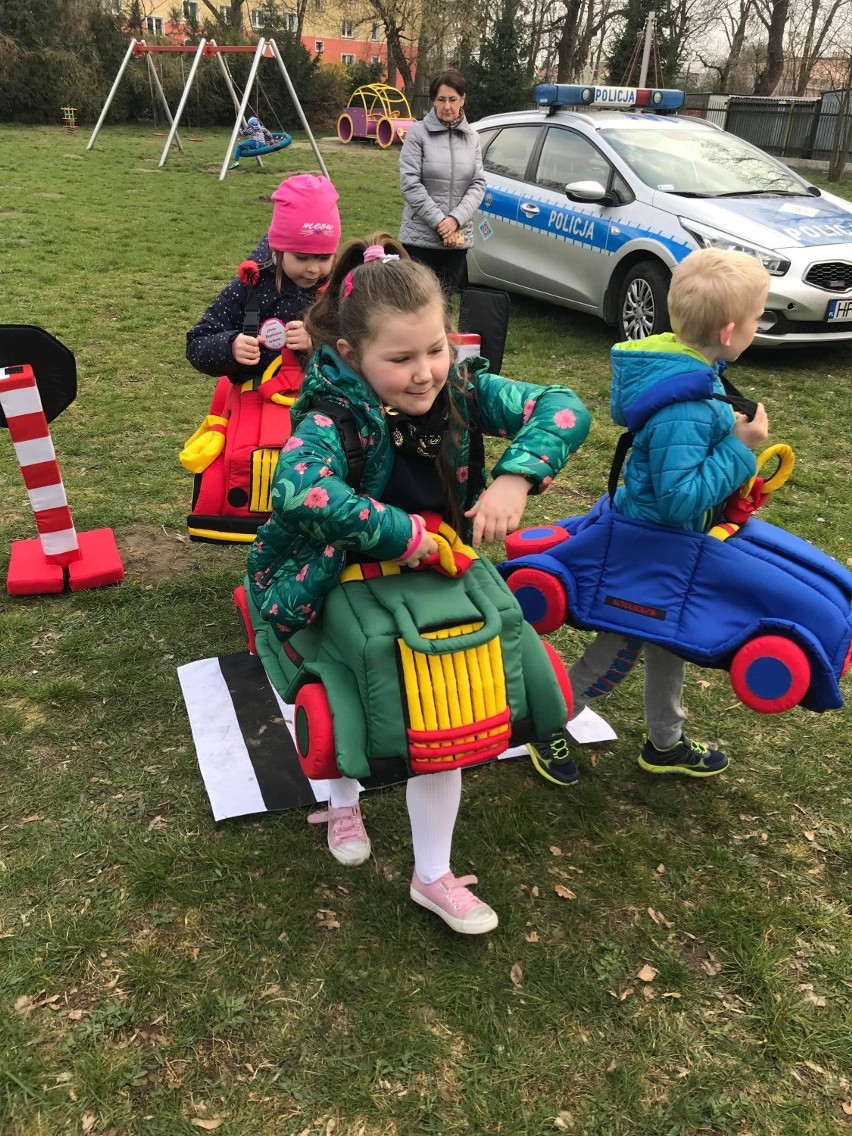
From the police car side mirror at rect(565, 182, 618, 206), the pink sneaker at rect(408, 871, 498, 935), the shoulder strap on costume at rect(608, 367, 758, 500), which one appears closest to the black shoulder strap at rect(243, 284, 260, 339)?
the shoulder strap on costume at rect(608, 367, 758, 500)

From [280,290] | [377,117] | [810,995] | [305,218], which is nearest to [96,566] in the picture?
[280,290]

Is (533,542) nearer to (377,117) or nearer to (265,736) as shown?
(265,736)

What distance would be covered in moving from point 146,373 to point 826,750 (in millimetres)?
5457

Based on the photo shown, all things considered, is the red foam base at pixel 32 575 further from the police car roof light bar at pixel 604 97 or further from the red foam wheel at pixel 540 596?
the police car roof light bar at pixel 604 97

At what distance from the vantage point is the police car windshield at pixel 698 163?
759cm

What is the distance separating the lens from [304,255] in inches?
129

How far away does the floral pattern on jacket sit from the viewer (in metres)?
1.91

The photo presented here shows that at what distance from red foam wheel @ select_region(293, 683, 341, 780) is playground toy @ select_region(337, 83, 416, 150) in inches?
1000

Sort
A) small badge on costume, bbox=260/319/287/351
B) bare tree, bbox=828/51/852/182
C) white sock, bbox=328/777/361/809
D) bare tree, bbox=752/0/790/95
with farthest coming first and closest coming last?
bare tree, bbox=752/0/790/95
bare tree, bbox=828/51/852/182
small badge on costume, bbox=260/319/287/351
white sock, bbox=328/777/361/809

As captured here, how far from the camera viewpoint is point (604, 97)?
8.80 m

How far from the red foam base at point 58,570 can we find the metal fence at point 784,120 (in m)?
24.1

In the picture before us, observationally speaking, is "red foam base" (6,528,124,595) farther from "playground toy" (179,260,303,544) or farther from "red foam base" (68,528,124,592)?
"playground toy" (179,260,303,544)

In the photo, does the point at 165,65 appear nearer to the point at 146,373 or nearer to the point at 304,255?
the point at 146,373

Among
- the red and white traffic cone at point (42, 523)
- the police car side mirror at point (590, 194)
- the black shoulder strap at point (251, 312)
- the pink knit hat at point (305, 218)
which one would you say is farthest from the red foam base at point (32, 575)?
the police car side mirror at point (590, 194)
